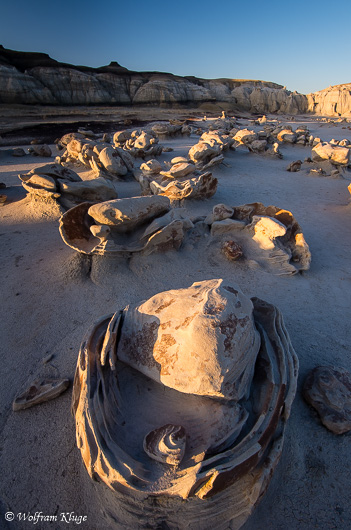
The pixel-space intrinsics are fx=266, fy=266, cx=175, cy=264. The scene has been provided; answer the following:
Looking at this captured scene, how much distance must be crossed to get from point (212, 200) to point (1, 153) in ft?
29.4

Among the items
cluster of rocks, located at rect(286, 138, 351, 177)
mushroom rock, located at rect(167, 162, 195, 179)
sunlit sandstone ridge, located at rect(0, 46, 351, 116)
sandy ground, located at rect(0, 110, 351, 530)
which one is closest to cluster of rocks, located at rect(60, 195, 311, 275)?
sandy ground, located at rect(0, 110, 351, 530)

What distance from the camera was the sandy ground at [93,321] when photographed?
1571mm

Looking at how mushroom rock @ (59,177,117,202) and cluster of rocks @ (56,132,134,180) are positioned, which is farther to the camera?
cluster of rocks @ (56,132,134,180)

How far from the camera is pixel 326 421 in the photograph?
1.88 meters

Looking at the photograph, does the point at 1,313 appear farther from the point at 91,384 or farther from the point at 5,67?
the point at 5,67

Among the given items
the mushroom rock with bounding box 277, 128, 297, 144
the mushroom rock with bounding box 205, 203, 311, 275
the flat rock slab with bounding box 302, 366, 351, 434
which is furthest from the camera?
the mushroom rock with bounding box 277, 128, 297, 144

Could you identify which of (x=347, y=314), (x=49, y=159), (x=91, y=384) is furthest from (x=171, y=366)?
(x=49, y=159)

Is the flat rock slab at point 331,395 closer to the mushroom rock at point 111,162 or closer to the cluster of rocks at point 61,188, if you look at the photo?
the cluster of rocks at point 61,188

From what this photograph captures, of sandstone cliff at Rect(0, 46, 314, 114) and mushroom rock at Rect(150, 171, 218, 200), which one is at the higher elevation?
sandstone cliff at Rect(0, 46, 314, 114)

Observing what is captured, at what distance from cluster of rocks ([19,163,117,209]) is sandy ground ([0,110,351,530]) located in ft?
1.10

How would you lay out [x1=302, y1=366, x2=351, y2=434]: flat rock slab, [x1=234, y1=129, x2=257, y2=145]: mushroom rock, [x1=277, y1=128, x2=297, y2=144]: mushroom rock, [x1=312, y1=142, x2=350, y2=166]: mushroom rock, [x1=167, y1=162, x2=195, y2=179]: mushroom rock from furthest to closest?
[x1=277, y1=128, x2=297, y2=144]: mushroom rock, [x1=234, y1=129, x2=257, y2=145]: mushroom rock, [x1=312, y1=142, x2=350, y2=166]: mushroom rock, [x1=167, y1=162, x2=195, y2=179]: mushroom rock, [x1=302, y1=366, x2=351, y2=434]: flat rock slab

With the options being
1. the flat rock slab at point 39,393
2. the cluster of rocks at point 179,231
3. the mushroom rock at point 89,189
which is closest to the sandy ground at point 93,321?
the flat rock slab at point 39,393

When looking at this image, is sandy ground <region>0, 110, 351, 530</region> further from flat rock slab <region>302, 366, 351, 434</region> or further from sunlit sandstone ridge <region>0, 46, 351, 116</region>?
sunlit sandstone ridge <region>0, 46, 351, 116</region>

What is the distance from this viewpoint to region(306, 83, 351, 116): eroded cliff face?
102 ft
